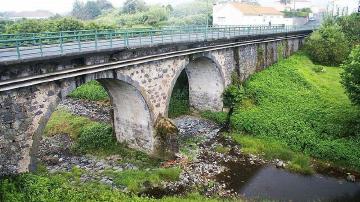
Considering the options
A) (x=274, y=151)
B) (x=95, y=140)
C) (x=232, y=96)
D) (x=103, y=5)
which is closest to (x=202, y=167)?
(x=274, y=151)

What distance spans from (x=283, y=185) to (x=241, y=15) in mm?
48102

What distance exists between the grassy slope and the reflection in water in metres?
2.60

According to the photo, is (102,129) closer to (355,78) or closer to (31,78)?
(31,78)

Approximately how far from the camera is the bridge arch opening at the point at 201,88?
3121 centimetres

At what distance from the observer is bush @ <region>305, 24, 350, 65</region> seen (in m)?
44.7

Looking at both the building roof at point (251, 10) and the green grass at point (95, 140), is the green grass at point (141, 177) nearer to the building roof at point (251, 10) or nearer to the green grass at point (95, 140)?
the green grass at point (95, 140)

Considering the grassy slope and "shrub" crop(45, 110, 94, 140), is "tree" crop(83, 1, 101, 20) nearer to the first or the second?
the grassy slope

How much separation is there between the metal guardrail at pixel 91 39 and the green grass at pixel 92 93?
385 inches

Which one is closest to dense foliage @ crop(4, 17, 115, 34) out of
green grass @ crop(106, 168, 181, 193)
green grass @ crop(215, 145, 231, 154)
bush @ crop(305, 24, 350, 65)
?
bush @ crop(305, 24, 350, 65)

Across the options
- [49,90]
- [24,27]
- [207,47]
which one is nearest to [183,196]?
[49,90]

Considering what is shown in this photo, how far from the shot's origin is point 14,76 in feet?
48.9

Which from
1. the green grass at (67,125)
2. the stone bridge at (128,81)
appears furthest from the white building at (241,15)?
the green grass at (67,125)

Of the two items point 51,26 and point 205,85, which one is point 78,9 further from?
point 205,85

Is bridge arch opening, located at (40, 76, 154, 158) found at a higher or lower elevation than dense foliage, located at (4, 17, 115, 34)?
lower
